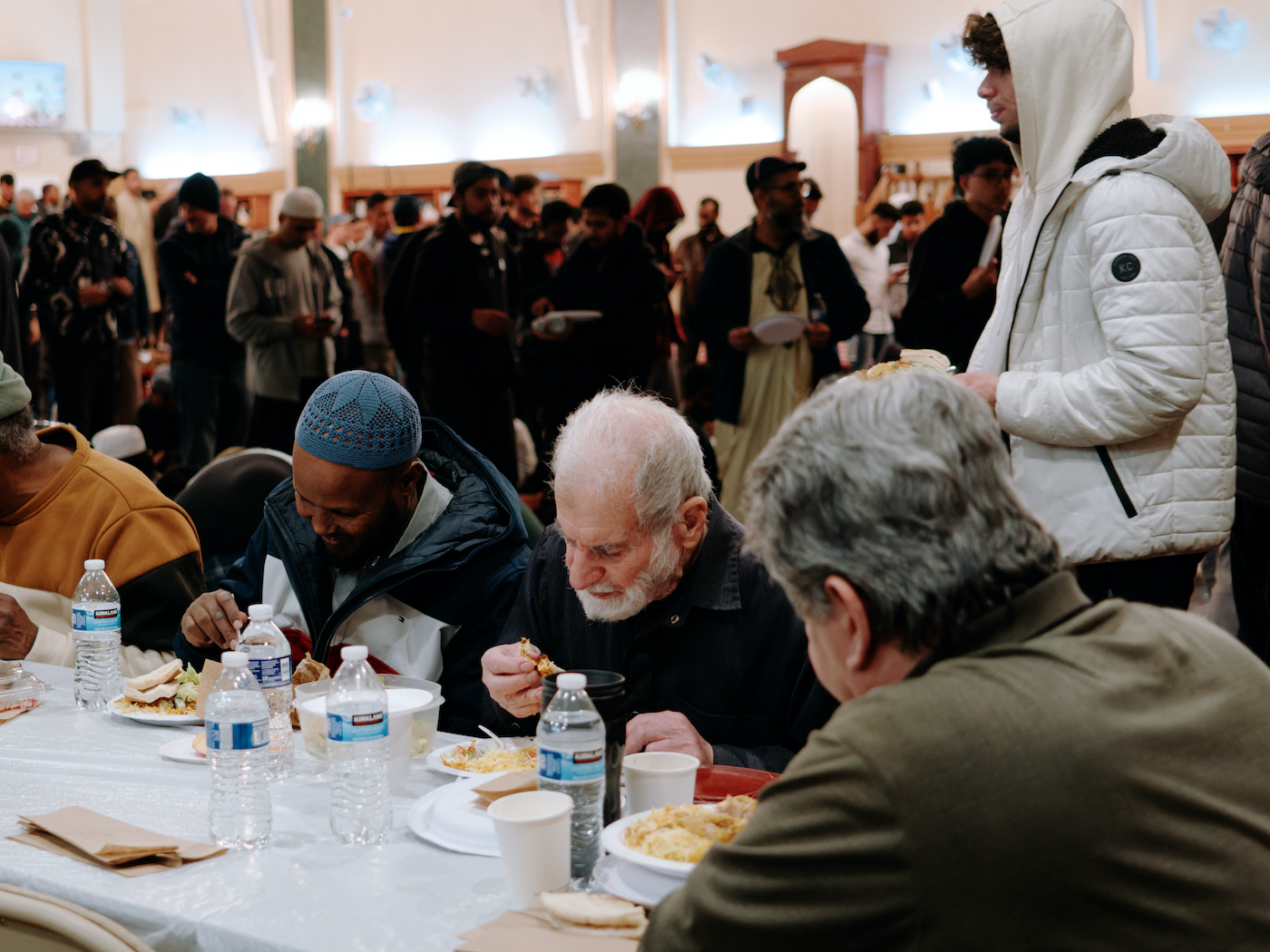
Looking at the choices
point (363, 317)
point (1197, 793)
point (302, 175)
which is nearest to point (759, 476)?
point (1197, 793)

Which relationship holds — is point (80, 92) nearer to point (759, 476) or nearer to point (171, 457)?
point (171, 457)

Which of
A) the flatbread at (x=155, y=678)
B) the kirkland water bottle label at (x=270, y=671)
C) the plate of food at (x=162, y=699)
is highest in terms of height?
the kirkland water bottle label at (x=270, y=671)

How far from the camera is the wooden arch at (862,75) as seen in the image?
39.6 ft

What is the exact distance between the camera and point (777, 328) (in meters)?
4.99

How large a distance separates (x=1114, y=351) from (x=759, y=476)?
4.61ft

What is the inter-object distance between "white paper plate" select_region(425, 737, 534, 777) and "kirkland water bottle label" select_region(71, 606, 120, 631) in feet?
2.31

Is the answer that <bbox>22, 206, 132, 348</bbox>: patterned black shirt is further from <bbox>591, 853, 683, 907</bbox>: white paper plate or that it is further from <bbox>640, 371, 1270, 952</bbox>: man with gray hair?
<bbox>640, 371, 1270, 952</bbox>: man with gray hair

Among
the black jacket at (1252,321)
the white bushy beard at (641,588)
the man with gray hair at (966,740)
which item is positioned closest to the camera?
the man with gray hair at (966,740)

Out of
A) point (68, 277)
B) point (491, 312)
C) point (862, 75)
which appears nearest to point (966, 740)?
point (491, 312)

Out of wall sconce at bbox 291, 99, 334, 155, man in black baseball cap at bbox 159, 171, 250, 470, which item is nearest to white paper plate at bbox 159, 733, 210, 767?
man in black baseball cap at bbox 159, 171, 250, 470

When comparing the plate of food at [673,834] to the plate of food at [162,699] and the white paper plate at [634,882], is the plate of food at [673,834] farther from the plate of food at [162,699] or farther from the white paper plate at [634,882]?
the plate of food at [162,699]

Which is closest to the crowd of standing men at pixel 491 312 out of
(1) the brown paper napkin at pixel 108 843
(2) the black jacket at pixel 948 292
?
(2) the black jacket at pixel 948 292

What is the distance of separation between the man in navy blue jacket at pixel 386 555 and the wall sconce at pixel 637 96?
11481 millimetres

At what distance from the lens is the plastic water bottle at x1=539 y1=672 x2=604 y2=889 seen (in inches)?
54.7
